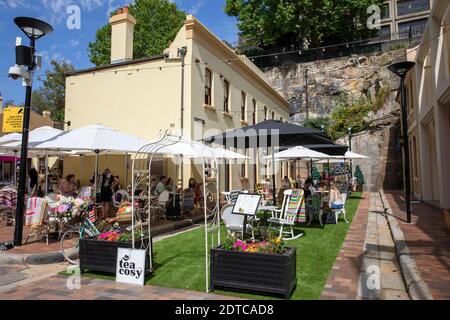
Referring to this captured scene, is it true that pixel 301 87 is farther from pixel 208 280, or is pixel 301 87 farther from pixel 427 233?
pixel 208 280

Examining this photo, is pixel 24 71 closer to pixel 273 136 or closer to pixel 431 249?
pixel 273 136

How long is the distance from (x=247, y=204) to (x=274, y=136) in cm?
314

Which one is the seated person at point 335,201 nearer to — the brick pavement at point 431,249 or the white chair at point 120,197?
the brick pavement at point 431,249

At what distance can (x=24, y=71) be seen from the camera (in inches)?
277

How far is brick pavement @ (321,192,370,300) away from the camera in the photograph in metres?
4.34

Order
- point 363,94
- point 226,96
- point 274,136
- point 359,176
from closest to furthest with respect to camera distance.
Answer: point 274,136 < point 226,96 < point 359,176 < point 363,94

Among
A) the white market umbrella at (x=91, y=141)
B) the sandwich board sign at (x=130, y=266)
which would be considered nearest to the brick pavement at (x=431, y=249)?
the sandwich board sign at (x=130, y=266)

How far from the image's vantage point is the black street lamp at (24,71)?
6840 millimetres

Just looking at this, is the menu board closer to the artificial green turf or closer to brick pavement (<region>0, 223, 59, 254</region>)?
the artificial green turf

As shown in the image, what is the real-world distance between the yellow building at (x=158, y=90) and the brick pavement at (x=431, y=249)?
8186 millimetres

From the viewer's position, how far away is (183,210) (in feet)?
36.9

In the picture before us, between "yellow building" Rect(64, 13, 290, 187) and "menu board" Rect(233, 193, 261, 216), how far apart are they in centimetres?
804

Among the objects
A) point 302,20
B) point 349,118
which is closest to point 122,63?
point 349,118
